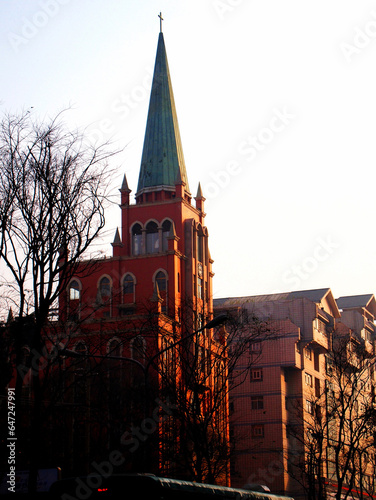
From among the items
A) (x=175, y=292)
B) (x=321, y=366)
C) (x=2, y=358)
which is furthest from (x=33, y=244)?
(x=321, y=366)

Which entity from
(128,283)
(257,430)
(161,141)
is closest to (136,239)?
(128,283)

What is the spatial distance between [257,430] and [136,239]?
1751cm

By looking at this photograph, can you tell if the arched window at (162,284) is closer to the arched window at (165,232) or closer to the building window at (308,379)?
the arched window at (165,232)

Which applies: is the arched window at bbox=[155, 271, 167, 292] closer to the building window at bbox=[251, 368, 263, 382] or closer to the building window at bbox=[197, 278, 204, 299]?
the building window at bbox=[197, 278, 204, 299]

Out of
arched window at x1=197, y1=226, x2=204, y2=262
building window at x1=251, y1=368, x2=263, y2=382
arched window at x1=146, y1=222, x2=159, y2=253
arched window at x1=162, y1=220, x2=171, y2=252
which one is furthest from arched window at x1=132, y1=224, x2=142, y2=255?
building window at x1=251, y1=368, x2=263, y2=382

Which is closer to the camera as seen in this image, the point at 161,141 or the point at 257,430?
the point at 257,430

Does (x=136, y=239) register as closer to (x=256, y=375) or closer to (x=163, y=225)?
(x=163, y=225)

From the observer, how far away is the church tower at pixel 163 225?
52156mm

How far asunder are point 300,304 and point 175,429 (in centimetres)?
3144

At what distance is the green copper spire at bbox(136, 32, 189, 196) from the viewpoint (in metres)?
57.3

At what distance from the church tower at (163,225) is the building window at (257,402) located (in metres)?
9.33

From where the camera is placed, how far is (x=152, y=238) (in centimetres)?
5500

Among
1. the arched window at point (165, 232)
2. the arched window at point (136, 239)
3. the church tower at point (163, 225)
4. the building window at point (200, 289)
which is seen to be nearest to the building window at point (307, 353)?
the church tower at point (163, 225)

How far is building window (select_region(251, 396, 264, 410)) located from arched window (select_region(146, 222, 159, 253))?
1442 cm
